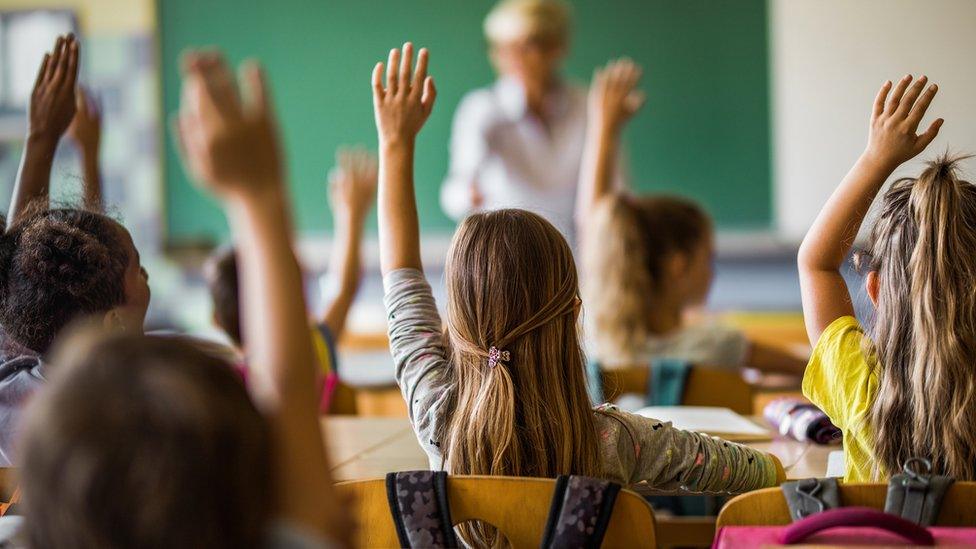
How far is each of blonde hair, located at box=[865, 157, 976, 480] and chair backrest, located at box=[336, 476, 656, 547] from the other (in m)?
0.45

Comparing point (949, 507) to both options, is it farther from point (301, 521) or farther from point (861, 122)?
point (861, 122)

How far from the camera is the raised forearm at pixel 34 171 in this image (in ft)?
6.57

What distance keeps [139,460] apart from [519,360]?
0.78 m

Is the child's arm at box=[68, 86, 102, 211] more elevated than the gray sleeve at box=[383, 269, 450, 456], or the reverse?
the child's arm at box=[68, 86, 102, 211]

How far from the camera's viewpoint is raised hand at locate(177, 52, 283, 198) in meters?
0.77

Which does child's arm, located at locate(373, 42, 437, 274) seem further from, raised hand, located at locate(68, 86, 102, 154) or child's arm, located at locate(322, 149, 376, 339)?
child's arm, located at locate(322, 149, 376, 339)

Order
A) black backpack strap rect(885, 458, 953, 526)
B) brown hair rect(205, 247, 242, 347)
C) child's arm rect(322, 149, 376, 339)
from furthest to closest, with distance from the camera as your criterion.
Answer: child's arm rect(322, 149, 376, 339) < brown hair rect(205, 247, 242, 347) < black backpack strap rect(885, 458, 953, 526)

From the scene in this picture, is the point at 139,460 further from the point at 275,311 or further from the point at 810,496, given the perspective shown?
Answer: the point at 810,496

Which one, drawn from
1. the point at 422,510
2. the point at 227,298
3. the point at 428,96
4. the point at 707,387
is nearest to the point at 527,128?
the point at 227,298

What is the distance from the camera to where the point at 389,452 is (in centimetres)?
203

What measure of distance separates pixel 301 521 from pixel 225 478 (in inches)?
3.0

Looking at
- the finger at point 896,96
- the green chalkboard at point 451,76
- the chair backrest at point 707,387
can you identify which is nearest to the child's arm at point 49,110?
the chair backrest at point 707,387

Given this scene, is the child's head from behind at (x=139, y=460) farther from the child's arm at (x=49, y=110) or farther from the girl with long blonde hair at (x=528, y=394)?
the child's arm at (x=49, y=110)

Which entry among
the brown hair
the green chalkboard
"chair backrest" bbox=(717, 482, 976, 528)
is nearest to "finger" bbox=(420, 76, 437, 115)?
"chair backrest" bbox=(717, 482, 976, 528)
